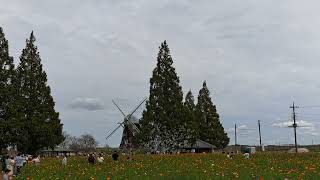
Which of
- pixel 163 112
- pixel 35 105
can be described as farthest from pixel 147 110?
pixel 35 105

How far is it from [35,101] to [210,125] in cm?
3438

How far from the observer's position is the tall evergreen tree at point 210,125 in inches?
3266

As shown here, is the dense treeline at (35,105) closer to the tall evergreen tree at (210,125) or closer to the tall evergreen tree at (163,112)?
the tall evergreen tree at (163,112)

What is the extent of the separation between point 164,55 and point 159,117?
356 inches

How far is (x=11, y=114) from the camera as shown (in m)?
46.7

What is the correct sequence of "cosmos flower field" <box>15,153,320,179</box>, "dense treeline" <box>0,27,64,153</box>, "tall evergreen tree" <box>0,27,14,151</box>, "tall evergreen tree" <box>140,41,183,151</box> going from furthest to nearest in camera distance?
"tall evergreen tree" <box>140,41,183,151</box> < "dense treeline" <box>0,27,64,153</box> < "tall evergreen tree" <box>0,27,14,151</box> < "cosmos flower field" <box>15,153,320,179</box>

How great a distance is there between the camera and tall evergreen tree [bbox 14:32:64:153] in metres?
58.2

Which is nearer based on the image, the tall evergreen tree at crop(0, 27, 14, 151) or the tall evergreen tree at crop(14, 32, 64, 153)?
the tall evergreen tree at crop(0, 27, 14, 151)

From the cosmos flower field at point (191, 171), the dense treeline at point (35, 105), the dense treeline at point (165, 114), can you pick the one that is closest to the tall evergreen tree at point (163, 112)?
the dense treeline at point (165, 114)

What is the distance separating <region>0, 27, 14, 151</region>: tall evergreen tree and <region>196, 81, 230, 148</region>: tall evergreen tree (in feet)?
135

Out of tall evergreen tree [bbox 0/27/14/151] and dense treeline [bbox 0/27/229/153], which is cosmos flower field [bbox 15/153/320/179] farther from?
dense treeline [bbox 0/27/229/153]

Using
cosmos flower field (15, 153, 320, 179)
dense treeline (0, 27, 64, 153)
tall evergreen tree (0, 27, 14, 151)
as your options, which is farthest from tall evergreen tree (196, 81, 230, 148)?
cosmos flower field (15, 153, 320, 179)

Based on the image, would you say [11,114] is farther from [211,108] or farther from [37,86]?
[211,108]

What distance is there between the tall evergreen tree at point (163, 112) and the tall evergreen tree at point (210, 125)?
1960 centimetres
